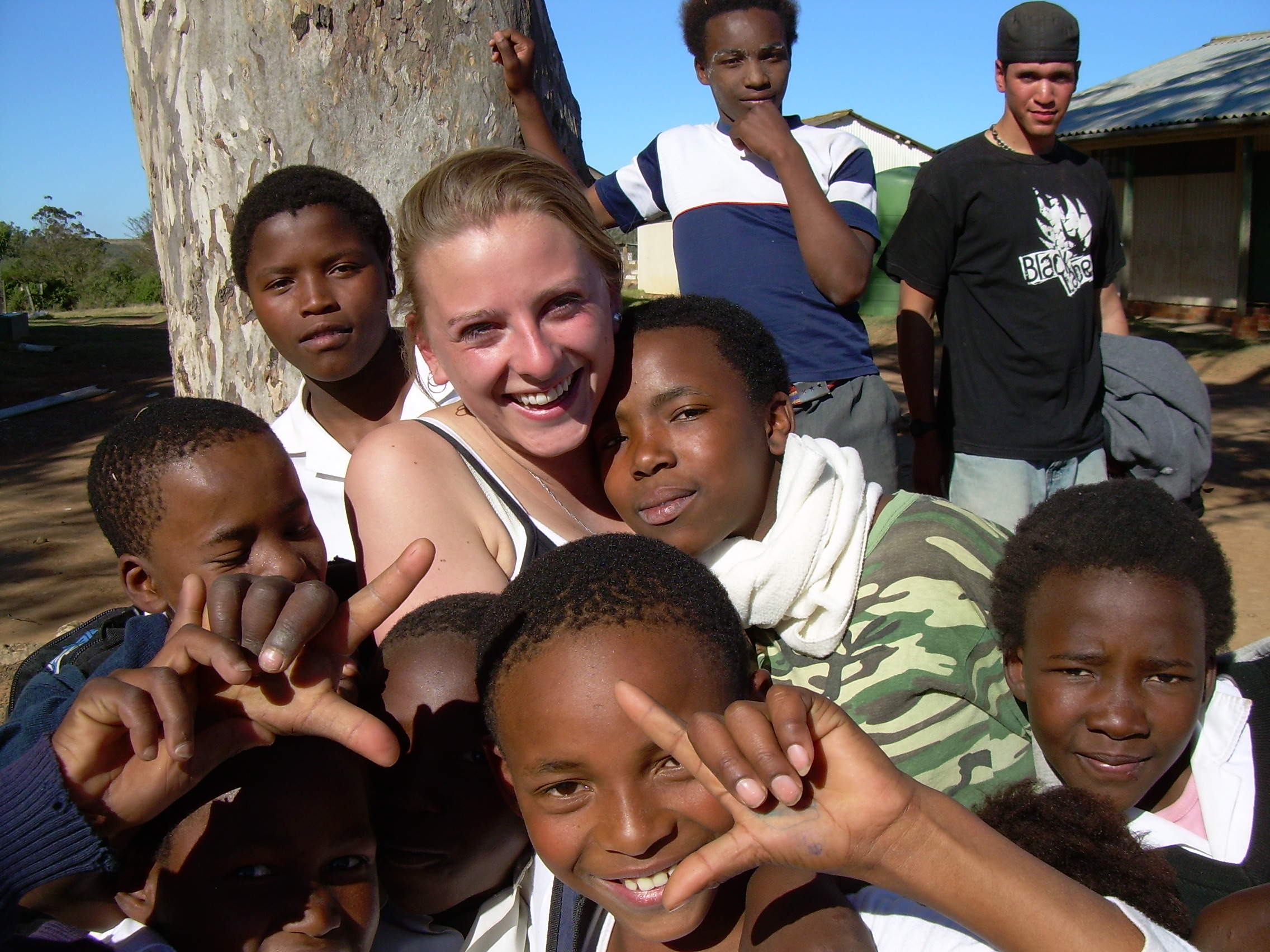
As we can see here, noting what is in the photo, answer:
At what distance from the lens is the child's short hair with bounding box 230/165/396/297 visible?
2711 mm

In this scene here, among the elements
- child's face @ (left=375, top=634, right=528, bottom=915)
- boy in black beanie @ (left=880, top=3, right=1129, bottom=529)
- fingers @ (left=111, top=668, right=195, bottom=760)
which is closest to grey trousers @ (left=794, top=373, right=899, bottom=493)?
boy in black beanie @ (left=880, top=3, right=1129, bottom=529)

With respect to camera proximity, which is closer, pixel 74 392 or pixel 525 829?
pixel 525 829

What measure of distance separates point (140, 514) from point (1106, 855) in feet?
5.79

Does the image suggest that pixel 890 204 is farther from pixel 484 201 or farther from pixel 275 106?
pixel 484 201

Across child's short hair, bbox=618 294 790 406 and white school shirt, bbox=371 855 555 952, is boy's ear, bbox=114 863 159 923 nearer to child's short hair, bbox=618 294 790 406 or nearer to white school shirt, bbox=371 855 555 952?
white school shirt, bbox=371 855 555 952

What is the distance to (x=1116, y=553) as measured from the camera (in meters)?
1.83

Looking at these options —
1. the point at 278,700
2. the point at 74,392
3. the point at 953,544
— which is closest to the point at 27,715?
the point at 278,700

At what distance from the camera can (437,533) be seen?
1876 millimetres

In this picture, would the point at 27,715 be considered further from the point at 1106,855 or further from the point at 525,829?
the point at 1106,855

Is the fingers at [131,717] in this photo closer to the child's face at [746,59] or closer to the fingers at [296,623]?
the fingers at [296,623]

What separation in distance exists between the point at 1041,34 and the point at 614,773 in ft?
10.4

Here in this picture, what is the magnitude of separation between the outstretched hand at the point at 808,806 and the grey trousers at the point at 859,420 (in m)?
2.05

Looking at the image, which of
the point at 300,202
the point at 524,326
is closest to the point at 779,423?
the point at 524,326

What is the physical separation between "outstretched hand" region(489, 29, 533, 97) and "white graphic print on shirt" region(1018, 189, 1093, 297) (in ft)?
5.76
